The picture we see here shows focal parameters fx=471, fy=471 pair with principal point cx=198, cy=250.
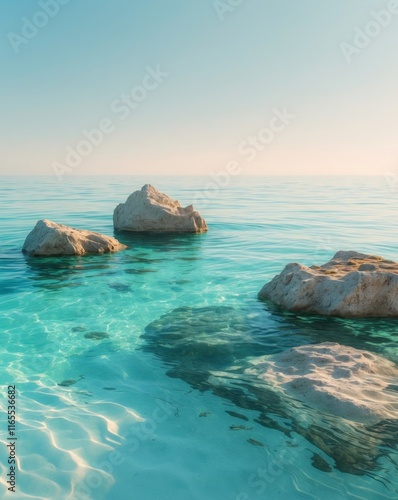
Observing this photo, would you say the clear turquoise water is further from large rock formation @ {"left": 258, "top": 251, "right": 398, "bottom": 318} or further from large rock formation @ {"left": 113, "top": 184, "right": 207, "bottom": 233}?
large rock formation @ {"left": 113, "top": 184, "right": 207, "bottom": 233}

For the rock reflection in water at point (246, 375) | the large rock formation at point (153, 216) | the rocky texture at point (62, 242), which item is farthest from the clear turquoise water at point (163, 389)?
the large rock formation at point (153, 216)

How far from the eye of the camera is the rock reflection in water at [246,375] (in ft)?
15.4

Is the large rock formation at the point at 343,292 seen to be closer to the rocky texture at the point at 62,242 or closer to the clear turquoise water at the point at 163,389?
the clear turquoise water at the point at 163,389

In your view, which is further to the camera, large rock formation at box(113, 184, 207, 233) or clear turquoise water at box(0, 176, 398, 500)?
large rock formation at box(113, 184, 207, 233)

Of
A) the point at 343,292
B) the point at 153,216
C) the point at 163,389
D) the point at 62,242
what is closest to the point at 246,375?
the point at 163,389

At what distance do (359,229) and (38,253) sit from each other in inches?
565

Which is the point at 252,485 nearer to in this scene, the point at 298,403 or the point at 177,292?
the point at 298,403

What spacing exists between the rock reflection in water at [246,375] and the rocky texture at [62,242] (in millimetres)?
6029

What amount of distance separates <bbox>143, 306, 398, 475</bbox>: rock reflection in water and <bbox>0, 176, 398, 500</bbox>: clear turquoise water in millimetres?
19

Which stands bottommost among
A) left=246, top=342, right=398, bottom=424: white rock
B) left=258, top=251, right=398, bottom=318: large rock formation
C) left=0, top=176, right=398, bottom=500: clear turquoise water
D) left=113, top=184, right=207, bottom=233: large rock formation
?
left=0, top=176, right=398, bottom=500: clear turquoise water

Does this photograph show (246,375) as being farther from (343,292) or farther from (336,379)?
(343,292)

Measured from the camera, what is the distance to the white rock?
5.24 metres

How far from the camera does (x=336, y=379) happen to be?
5848 mm

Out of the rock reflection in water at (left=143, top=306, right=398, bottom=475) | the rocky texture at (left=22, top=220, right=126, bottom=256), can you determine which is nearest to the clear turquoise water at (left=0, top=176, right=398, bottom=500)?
the rock reflection in water at (left=143, top=306, right=398, bottom=475)
